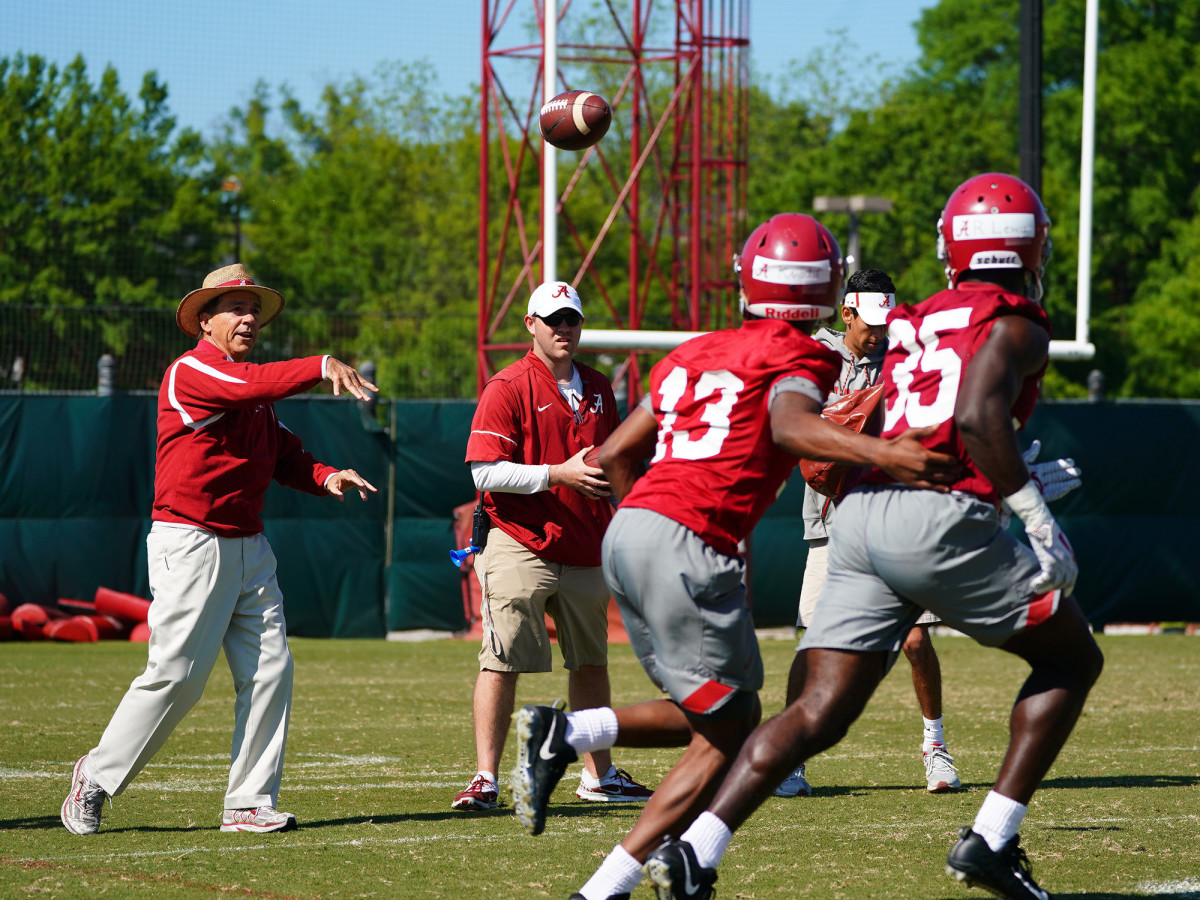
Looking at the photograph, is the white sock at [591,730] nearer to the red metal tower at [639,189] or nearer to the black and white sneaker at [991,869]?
the black and white sneaker at [991,869]

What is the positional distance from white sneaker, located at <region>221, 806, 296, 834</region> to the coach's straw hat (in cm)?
188

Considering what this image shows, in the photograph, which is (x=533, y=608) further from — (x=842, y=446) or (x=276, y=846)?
(x=842, y=446)

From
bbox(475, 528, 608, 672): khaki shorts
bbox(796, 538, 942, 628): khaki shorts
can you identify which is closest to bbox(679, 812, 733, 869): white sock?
bbox(475, 528, 608, 672): khaki shorts

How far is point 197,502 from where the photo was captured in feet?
18.5

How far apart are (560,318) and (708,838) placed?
2945 mm

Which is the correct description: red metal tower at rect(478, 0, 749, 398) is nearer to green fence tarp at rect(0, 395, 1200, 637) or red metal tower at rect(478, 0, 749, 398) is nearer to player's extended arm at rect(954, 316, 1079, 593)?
green fence tarp at rect(0, 395, 1200, 637)

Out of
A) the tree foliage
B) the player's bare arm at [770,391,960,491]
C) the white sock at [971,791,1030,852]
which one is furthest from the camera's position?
the tree foliage

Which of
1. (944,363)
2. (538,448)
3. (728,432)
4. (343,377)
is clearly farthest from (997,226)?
(538,448)

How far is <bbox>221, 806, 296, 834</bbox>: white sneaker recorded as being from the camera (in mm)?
5473

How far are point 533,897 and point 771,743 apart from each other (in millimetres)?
971

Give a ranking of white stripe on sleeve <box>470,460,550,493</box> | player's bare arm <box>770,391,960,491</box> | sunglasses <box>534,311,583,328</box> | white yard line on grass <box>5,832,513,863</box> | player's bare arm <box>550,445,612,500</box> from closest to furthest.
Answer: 1. player's bare arm <box>770,391,960,491</box>
2. white yard line on grass <box>5,832,513,863</box>
3. player's bare arm <box>550,445,612,500</box>
4. white stripe on sleeve <box>470,460,550,493</box>
5. sunglasses <box>534,311,583,328</box>

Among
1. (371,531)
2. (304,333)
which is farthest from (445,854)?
(304,333)

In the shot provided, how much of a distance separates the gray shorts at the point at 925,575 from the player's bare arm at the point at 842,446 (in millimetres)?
130

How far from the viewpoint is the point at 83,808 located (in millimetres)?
5480
